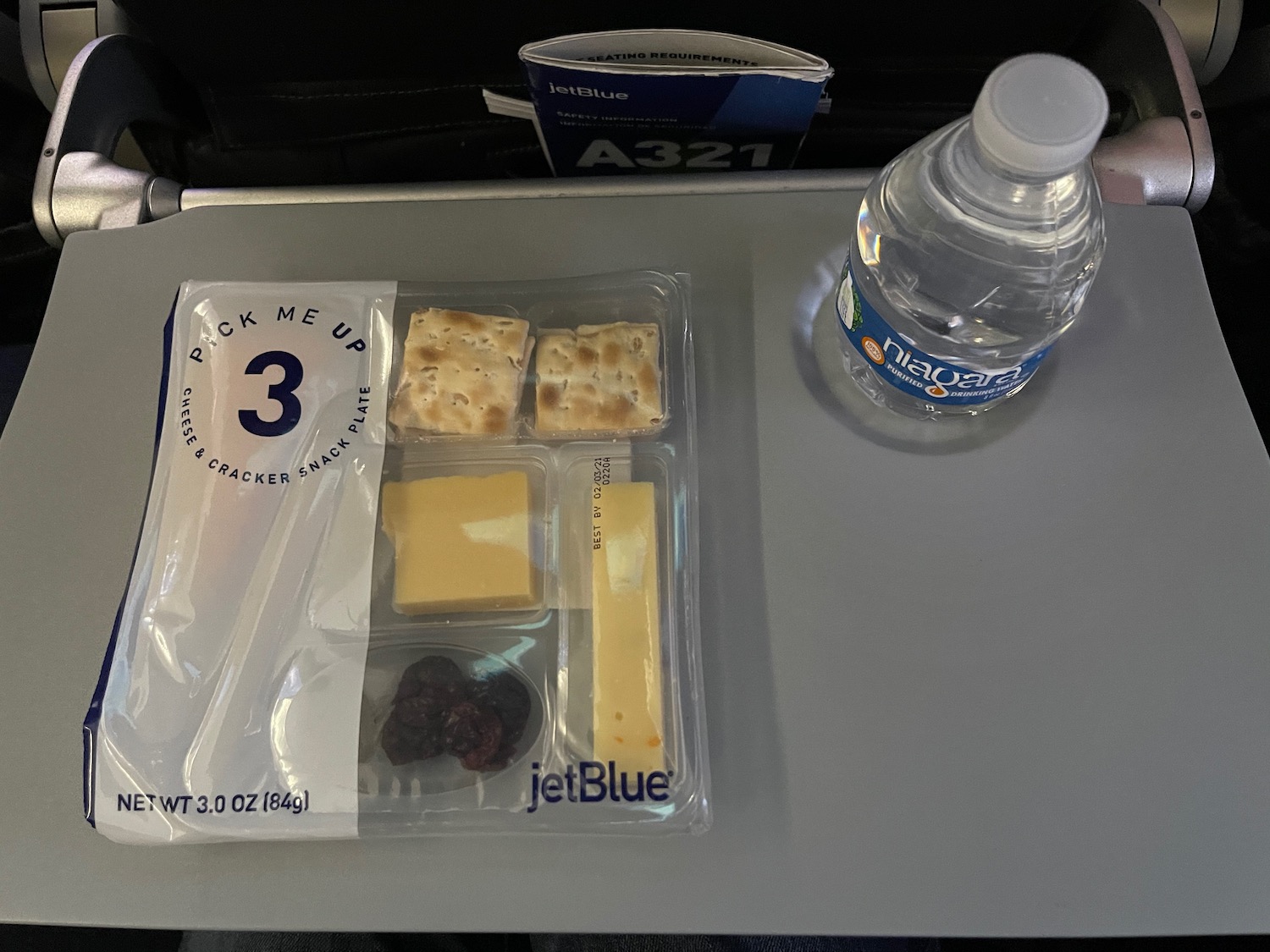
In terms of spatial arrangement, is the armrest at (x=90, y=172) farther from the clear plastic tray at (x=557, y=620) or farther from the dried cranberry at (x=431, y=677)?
the dried cranberry at (x=431, y=677)

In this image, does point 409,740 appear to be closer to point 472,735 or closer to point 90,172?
point 472,735

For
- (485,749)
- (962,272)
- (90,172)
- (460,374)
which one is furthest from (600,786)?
(90,172)

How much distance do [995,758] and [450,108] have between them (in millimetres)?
705

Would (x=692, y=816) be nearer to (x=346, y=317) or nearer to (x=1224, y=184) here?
(x=346, y=317)

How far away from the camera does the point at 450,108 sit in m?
0.79

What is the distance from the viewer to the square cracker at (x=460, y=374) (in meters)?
0.62

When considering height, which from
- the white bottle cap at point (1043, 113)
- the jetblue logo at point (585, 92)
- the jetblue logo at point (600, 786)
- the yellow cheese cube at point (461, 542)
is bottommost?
the jetblue logo at point (600, 786)

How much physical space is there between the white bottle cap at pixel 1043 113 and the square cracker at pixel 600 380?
0.27 meters

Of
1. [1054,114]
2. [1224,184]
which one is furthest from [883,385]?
[1224,184]

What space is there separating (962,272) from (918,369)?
10 cm

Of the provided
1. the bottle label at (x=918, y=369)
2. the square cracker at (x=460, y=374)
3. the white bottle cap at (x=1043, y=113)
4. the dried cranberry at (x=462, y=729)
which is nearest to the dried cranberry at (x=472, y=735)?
the dried cranberry at (x=462, y=729)

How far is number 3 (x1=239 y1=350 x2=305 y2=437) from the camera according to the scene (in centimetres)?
61

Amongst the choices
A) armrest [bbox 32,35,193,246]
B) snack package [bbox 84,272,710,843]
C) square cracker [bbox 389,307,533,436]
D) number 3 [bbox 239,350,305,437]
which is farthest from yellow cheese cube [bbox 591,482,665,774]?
armrest [bbox 32,35,193,246]

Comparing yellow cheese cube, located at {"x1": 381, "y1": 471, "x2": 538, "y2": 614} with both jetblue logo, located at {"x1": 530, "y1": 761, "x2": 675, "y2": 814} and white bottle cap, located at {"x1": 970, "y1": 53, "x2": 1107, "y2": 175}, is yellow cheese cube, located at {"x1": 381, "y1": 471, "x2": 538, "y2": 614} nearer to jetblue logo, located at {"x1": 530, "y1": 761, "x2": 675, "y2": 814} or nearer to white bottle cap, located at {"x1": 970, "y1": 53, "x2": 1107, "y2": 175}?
jetblue logo, located at {"x1": 530, "y1": 761, "x2": 675, "y2": 814}
